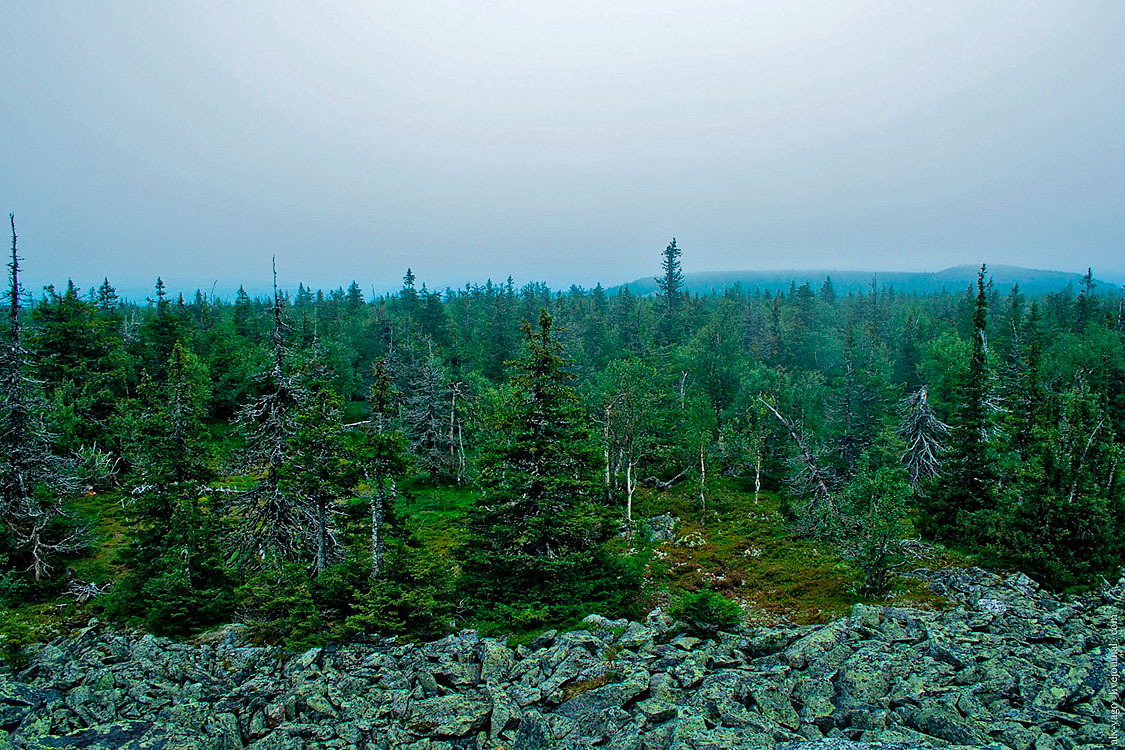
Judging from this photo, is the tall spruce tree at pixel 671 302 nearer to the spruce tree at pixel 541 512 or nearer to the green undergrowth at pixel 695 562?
the green undergrowth at pixel 695 562

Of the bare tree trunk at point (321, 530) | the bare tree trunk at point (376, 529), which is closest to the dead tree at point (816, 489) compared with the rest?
the bare tree trunk at point (376, 529)

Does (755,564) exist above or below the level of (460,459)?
below

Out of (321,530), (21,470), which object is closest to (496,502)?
(321,530)

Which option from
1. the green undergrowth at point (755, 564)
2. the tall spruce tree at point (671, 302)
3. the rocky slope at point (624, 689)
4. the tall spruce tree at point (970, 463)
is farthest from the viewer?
the tall spruce tree at point (671, 302)

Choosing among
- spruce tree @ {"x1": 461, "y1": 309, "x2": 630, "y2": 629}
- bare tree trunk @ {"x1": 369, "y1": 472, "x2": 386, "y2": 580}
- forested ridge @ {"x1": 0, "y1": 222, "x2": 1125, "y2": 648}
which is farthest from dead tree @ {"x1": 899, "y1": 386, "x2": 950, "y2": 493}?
bare tree trunk @ {"x1": 369, "y1": 472, "x2": 386, "y2": 580}

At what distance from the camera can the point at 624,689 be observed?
1129 cm

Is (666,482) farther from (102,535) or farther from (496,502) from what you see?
(102,535)

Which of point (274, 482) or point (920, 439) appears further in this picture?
point (920, 439)

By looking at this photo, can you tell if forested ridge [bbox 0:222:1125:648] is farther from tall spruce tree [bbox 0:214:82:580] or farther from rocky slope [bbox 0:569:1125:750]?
rocky slope [bbox 0:569:1125:750]

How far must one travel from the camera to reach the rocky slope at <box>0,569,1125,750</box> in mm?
9477

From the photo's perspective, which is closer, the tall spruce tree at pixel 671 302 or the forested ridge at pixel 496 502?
the forested ridge at pixel 496 502

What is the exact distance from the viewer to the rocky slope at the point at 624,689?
948 cm

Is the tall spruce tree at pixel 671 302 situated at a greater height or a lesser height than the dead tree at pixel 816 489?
greater

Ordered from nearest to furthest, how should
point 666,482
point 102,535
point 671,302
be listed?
point 102,535 < point 666,482 < point 671,302
